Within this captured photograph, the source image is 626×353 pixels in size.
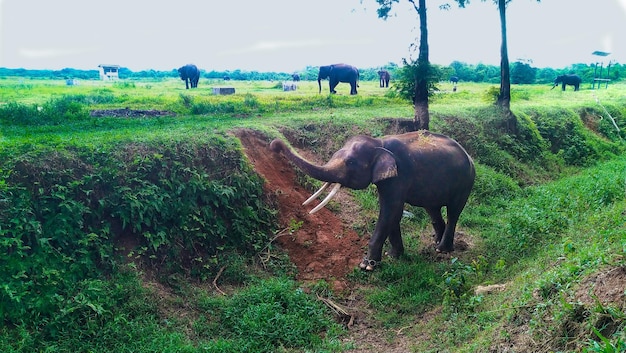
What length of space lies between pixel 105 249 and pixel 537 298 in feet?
18.0

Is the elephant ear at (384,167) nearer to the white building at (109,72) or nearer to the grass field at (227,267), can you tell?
the grass field at (227,267)

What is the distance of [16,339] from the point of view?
19.5 feet

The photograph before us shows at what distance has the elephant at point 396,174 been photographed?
8.39m

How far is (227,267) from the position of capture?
824 cm

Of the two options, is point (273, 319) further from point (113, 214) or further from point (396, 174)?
point (396, 174)

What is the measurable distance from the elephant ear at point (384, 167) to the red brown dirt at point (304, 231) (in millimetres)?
1559

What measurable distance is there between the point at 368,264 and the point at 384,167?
1587 millimetres

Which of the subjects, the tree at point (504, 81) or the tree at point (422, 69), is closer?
the tree at point (422, 69)

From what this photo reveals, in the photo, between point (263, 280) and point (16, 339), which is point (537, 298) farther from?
point (16, 339)

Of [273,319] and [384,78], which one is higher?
[384,78]

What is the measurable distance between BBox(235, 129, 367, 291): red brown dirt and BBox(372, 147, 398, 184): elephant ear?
156 cm

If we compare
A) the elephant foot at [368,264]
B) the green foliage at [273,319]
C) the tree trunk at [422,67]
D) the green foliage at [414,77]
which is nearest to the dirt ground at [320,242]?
the elephant foot at [368,264]

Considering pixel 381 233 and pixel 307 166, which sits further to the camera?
pixel 381 233

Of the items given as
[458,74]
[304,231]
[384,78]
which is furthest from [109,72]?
[304,231]
